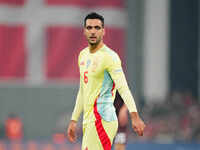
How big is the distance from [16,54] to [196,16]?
14.7ft

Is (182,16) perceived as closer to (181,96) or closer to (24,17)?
(181,96)

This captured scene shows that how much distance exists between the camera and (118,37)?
1684 centimetres

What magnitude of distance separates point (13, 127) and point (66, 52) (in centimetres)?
210

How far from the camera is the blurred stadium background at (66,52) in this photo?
1656 centimetres

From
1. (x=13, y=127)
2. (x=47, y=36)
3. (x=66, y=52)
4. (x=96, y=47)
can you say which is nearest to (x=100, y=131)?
(x=96, y=47)

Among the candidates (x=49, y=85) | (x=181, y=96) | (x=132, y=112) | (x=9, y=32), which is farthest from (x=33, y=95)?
(x=132, y=112)

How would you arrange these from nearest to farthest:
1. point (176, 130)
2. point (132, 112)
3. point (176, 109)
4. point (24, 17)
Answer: point (132, 112), point (176, 130), point (176, 109), point (24, 17)

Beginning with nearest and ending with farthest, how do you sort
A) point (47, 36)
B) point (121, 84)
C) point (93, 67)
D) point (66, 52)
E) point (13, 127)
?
point (121, 84), point (93, 67), point (13, 127), point (66, 52), point (47, 36)

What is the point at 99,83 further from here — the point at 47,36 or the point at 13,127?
the point at 47,36

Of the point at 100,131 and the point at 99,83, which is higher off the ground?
the point at 99,83

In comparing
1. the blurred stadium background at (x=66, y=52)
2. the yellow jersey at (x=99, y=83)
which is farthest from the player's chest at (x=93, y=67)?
the blurred stadium background at (x=66, y=52)

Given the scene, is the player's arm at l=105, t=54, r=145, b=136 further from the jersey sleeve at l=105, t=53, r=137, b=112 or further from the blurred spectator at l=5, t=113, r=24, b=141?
the blurred spectator at l=5, t=113, r=24, b=141

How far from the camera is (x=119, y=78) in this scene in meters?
5.52

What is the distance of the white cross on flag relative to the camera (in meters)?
16.5
